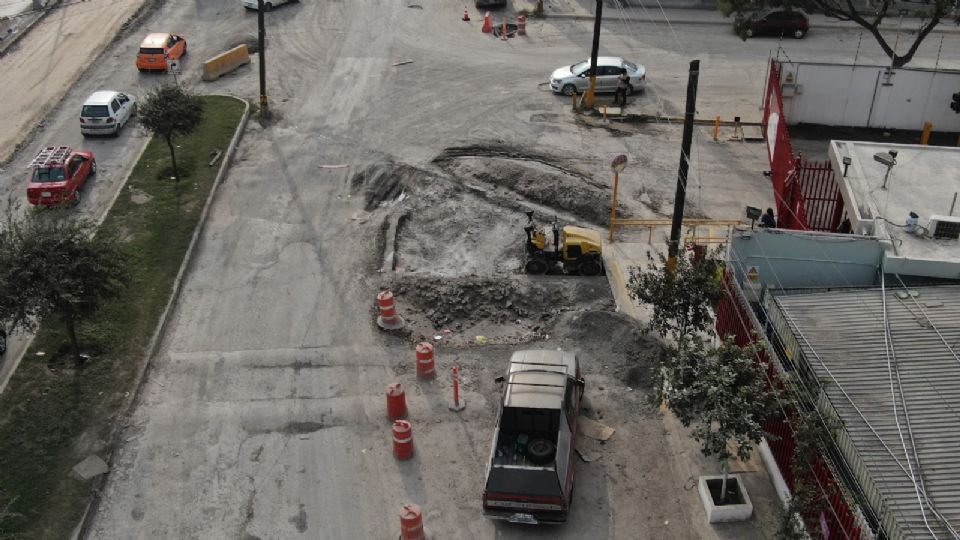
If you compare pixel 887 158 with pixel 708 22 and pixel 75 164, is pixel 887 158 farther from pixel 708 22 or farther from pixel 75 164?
pixel 708 22

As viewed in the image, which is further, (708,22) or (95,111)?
(708,22)

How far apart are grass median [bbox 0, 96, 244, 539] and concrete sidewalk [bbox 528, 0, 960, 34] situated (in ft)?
72.0

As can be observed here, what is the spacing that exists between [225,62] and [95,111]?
22.2ft

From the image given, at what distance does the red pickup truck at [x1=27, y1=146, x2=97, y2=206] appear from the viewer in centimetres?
2723

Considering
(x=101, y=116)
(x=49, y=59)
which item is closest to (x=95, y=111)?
(x=101, y=116)

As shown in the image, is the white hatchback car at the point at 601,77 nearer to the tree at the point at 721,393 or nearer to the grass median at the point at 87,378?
the grass median at the point at 87,378

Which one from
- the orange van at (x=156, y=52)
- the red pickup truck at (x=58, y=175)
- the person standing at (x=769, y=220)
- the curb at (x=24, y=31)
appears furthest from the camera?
the curb at (x=24, y=31)

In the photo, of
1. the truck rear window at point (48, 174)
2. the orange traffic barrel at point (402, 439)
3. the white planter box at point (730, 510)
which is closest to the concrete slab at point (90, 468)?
the orange traffic barrel at point (402, 439)

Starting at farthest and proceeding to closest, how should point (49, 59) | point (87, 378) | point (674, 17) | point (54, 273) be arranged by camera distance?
1. point (674, 17)
2. point (49, 59)
3. point (87, 378)
4. point (54, 273)

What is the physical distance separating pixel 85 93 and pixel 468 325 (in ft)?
71.6

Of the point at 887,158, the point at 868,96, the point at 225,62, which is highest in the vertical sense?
the point at 887,158

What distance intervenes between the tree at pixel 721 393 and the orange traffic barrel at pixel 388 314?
7557 mm

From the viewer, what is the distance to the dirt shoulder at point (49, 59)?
33656 millimetres

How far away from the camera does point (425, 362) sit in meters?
20.0
